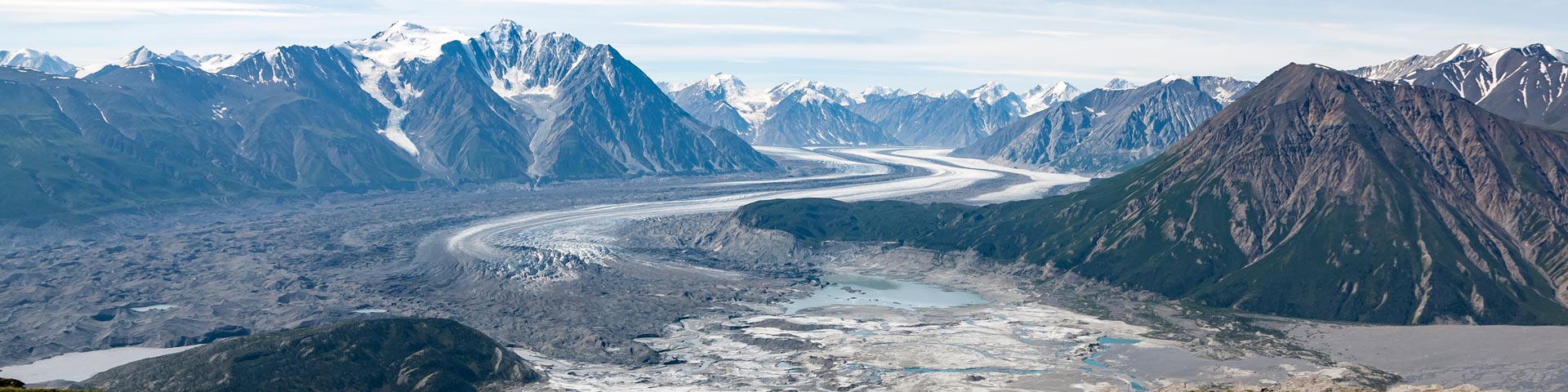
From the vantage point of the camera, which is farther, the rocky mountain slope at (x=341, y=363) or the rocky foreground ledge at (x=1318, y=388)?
the rocky mountain slope at (x=341, y=363)

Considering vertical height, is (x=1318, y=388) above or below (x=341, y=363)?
above

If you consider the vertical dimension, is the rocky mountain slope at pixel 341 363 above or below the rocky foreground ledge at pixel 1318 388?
below

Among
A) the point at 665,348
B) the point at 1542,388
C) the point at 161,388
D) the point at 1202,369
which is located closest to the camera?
the point at 161,388

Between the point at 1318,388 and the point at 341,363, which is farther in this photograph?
the point at 341,363

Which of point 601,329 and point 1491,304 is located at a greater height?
point 1491,304

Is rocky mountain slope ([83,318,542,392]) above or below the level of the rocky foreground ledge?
below

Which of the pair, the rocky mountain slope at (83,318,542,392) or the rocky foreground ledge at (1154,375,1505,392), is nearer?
the rocky foreground ledge at (1154,375,1505,392)

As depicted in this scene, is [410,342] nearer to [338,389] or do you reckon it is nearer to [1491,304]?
[338,389]

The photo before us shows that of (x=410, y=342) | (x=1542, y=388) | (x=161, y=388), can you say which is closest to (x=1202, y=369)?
(x=1542, y=388)
